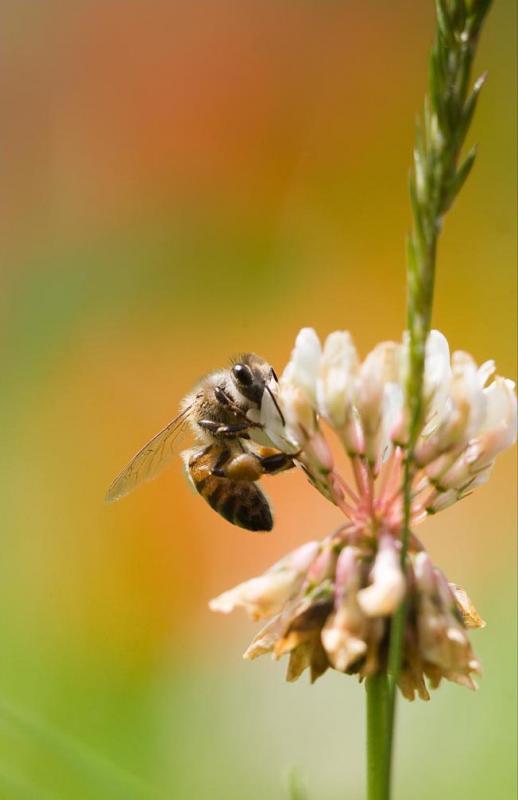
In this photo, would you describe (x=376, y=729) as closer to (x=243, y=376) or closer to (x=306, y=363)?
(x=306, y=363)

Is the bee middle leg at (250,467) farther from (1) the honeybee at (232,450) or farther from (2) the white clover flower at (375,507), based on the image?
(2) the white clover flower at (375,507)

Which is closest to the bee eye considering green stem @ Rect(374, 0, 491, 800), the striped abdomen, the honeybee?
the honeybee

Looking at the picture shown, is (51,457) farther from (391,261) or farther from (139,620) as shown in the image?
(391,261)

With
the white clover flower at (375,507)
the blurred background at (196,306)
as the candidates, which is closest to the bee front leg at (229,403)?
the white clover flower at (375,507)

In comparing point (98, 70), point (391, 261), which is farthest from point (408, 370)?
point (98, 70)

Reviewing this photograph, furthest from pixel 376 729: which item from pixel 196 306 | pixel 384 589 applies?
pixel 196 306

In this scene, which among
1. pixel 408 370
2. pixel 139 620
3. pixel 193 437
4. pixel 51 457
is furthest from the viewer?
pixel 51 457

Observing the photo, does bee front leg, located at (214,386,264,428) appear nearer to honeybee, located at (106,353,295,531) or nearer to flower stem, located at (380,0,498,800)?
honeybee, located at (106,353,295,531)
